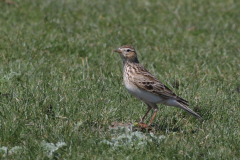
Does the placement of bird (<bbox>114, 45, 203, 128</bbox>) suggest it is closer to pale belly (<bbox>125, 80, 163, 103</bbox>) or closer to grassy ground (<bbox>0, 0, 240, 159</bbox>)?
pale belly (<bbox>125, 80, 163, 103</bbox>)

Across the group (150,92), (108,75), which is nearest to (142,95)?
(150,92)

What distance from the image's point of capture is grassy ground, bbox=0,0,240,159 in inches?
220

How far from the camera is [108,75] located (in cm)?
892

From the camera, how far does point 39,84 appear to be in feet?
25.0

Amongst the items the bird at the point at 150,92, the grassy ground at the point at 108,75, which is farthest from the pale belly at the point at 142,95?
the grassy ground at the point at 108,75

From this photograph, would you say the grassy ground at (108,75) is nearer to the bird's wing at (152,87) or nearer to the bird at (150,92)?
the bird at (150,92)

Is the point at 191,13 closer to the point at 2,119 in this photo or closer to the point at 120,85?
the point at 120,85

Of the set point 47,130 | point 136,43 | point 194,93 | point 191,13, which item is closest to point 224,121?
point 194,93

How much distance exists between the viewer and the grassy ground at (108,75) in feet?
18.3

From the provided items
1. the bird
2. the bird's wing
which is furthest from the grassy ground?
the bird's wing

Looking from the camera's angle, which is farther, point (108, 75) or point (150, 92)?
point (108, 75)

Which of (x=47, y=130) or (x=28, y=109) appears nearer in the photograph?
(x=47, y=130)

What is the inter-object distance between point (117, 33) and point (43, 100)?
5.41m

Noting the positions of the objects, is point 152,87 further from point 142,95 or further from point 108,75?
point 108,75
